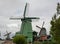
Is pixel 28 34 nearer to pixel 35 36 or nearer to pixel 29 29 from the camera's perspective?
pixel 29 29

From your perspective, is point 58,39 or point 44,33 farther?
point 44,33

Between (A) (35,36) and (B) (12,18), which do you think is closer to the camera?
(B) (12,18)

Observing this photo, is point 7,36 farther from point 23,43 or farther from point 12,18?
point 23,43

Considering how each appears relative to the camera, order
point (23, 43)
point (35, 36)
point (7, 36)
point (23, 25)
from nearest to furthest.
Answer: point (23, 43) < point (23, 25) < point (35, 36) < point (7, 36)

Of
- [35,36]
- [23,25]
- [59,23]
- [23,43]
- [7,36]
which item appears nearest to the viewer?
[59,23]

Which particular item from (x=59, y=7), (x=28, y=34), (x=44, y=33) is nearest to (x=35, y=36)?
(x=44, y=33)

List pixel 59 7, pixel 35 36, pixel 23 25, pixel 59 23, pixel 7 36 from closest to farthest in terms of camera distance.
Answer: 1. pixel 59 23
2. pixel 59 7
3. pixel 23 25
4. pixel 35 36
5. pixel 7 36

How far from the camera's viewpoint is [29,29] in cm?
11869

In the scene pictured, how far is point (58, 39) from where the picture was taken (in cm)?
4116

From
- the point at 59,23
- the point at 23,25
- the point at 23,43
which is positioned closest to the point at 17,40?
the point at 23,43

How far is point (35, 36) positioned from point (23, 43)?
81.9m

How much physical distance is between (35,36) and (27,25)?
2216cm

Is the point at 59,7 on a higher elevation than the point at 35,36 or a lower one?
higher

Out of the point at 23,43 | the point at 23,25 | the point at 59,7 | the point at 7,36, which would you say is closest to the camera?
the point at 59,7
